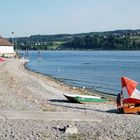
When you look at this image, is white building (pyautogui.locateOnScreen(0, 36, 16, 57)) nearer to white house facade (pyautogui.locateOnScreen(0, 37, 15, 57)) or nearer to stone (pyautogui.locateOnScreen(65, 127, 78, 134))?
white house facade (pyautogui.locateOnScreen(0, 37, 15, 57))

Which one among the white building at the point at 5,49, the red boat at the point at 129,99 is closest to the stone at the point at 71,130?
the red boat at the point at 129,99

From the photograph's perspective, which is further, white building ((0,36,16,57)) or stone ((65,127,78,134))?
white building ((0,36,16,57))

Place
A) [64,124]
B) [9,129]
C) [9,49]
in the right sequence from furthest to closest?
[9,49], [64,124], [9,129]

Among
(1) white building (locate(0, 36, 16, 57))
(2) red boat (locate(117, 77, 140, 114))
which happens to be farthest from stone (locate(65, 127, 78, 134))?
(1) white building (locate(0, 36, 16, 57))

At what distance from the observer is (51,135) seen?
15047mm

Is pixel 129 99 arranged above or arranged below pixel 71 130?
below

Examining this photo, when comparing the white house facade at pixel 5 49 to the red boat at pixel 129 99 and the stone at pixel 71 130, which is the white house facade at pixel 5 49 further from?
the stone at pixel 71 130

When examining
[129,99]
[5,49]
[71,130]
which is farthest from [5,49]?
[71,130]

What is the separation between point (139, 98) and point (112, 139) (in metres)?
8.16

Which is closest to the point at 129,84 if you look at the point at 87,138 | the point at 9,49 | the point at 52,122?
the point at 52,122

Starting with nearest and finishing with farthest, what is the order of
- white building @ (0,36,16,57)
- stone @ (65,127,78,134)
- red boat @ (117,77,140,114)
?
stone @ (65,127,78,134) → red boat @ (117,77,140,114) → white building @ (0,36,16,57)

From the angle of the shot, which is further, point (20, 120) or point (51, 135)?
point (20, 120)

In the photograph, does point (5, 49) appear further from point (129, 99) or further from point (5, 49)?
point (129, 99)

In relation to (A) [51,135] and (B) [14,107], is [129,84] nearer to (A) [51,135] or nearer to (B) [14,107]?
(B) [14,107]
